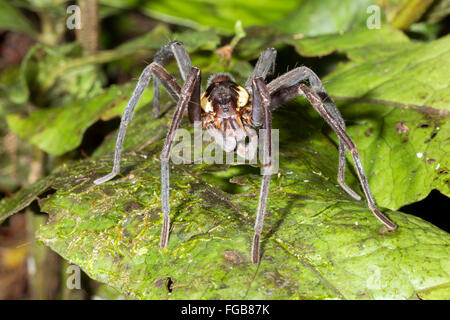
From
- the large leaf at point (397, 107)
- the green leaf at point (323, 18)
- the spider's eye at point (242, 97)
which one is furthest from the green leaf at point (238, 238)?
the green leaf at point (323, 18)

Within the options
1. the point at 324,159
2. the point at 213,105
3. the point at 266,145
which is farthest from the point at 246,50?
the point at 266,145

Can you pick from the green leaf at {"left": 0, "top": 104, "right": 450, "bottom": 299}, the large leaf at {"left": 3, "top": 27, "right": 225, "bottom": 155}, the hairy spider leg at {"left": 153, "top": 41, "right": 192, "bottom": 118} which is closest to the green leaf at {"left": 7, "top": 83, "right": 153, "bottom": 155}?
the large leaf at {"left": 3, "top": 27, "right": 225, "bottom": 155}

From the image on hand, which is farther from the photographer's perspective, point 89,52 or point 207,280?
point 89,52

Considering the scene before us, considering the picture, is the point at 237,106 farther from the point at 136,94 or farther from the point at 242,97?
the point at 136,94
